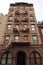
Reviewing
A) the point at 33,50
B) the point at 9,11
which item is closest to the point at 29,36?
the point at 33,50

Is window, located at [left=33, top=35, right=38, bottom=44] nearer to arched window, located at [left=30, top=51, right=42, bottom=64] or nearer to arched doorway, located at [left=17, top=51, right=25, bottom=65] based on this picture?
arched window, located at [left=30, top=51, right=42, bottom=64]

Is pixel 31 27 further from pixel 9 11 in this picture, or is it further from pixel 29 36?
pixel 9 11

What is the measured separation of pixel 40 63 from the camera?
93.9ft

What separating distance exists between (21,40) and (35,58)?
16.9 feet

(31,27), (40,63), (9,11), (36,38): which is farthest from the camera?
(9,11)

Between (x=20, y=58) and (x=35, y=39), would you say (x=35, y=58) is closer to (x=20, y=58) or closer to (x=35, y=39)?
(x=20, y=58)

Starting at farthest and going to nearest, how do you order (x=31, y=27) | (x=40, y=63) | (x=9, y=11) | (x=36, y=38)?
(x=9, y=11) → (x=31, y=27) → (x=36, y=38) → (x=40, y=63)

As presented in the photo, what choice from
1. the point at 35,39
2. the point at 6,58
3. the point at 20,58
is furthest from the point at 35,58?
the point at 6,58

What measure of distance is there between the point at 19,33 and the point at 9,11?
8772mm

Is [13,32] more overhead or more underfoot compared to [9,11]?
more underfoot

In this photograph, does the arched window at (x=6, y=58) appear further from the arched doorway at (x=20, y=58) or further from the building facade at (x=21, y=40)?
the arched doorway at (x=20, y=58)

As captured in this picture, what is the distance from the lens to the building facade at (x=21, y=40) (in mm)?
29161

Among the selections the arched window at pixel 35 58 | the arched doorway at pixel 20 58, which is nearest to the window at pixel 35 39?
the arched window at pixel 35 58

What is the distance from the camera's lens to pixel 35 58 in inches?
1149
